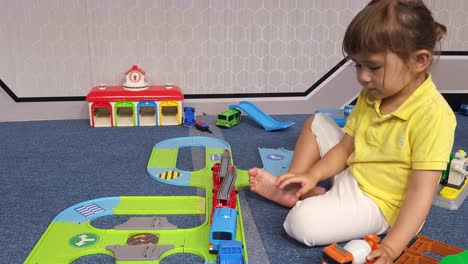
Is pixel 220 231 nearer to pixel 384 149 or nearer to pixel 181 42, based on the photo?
pixel 384 149

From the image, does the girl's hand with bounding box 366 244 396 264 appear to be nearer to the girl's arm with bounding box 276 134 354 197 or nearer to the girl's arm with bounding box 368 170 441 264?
the girl's arm with bounding box 368 170 441 264

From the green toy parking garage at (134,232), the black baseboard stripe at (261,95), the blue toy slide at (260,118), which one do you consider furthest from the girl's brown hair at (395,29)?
the black baseboard stripe at (261,95)

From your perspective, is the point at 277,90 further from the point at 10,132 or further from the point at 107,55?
the point at 10,132

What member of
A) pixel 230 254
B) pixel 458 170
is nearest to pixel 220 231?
pixel 230 254

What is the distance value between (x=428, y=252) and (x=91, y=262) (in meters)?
0.60

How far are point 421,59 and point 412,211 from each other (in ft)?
0.81

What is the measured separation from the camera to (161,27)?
1639 millimetres

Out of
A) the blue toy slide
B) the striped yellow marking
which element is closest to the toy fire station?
the blue toy slide

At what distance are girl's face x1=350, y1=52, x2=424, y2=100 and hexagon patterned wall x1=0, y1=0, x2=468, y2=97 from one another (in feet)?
3.34

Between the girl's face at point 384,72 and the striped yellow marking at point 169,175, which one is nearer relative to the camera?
the girl's face at point 384,72

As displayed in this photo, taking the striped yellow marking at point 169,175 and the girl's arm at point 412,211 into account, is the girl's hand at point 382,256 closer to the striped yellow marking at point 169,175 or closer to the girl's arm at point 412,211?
the girl's arm at point 412,211

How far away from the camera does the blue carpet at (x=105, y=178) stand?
80 cm

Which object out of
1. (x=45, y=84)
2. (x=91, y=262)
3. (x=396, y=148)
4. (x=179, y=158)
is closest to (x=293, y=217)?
(x=396, y=148)

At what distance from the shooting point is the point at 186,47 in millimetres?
1670
